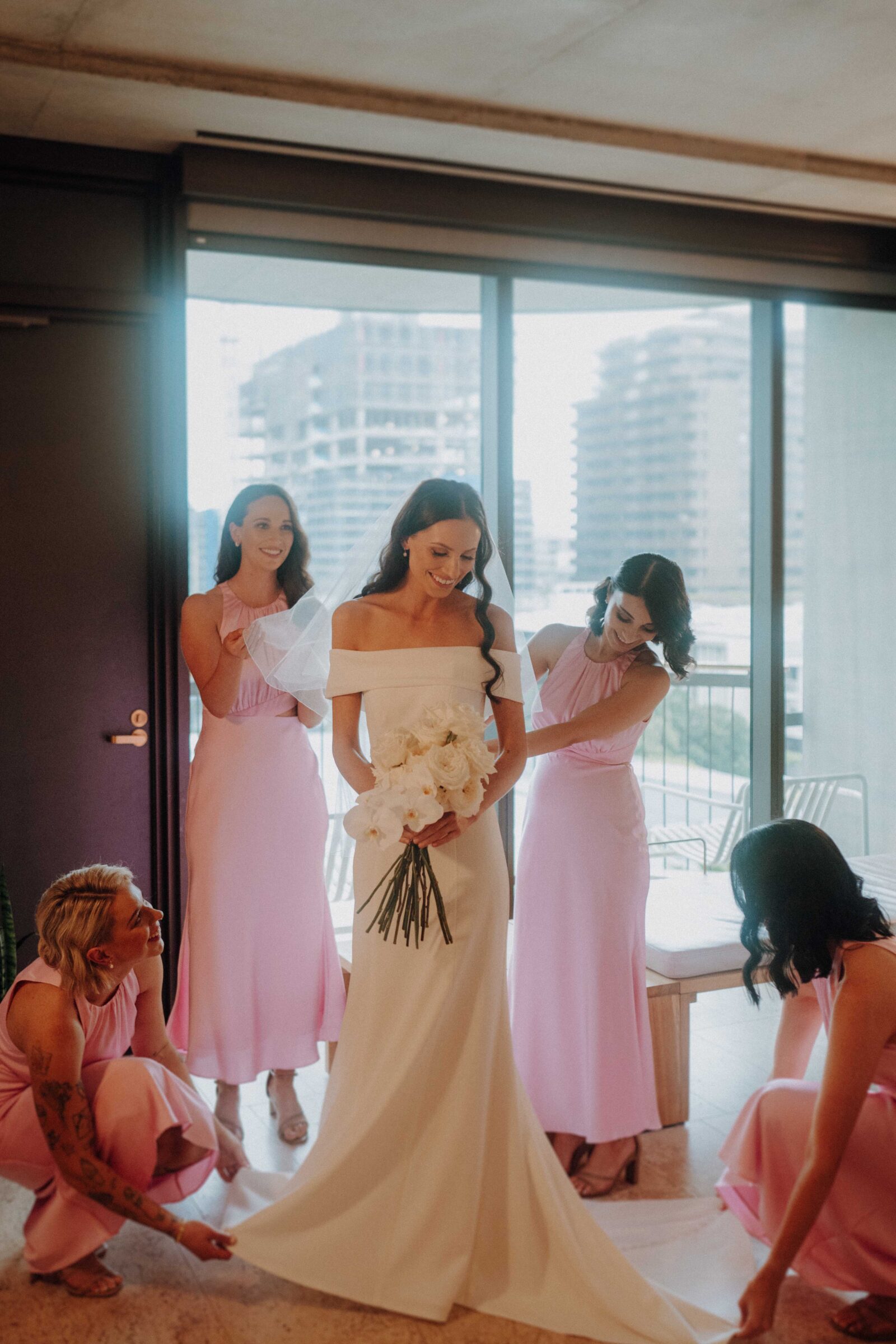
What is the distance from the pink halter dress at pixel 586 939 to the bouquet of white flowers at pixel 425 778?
25.9 inches

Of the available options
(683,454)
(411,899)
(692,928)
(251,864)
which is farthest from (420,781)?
(683,454)

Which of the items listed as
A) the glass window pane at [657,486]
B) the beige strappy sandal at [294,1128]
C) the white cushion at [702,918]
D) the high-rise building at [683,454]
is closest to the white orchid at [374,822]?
the beige strappy sandal at [294,1128]

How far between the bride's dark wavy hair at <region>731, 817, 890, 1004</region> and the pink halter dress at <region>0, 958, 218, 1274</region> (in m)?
1.30

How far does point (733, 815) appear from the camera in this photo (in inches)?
203

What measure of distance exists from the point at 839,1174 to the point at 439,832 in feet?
3.35

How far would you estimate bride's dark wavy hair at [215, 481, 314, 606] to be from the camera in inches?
130

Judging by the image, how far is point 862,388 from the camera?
508 cm

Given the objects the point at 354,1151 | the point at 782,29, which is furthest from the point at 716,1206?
the point at 782,29

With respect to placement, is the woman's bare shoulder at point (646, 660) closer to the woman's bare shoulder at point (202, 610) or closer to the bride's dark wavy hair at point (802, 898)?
the bride's dark wavy hair at point (802, 898)

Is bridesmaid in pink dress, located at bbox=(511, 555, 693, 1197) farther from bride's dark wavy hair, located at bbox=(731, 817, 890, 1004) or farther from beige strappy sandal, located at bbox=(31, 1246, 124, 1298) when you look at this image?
beige strappy sandal, located at bbox=(31, 1246, 124, 1298)

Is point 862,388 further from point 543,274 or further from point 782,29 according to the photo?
point 782,29

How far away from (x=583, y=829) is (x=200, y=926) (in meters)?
1.07

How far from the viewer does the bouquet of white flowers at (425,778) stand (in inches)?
91.1

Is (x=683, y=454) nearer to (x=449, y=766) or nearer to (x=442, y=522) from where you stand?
(x=442, y=522)
